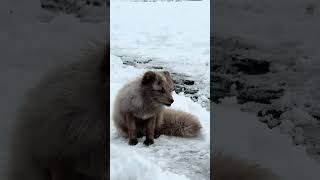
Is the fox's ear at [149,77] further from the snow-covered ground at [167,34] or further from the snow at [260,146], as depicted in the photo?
the snow at [260,146]

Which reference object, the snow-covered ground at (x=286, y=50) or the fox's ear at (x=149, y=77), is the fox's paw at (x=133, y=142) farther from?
the snow-covered ground at (x=286, y=50)

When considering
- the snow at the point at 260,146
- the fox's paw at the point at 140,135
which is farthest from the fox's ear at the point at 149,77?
the snow at the point at 260,146

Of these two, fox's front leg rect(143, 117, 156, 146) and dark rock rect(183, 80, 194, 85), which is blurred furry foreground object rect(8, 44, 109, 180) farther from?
dark rock rect(183, 80, 194, 85)

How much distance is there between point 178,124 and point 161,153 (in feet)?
0.54

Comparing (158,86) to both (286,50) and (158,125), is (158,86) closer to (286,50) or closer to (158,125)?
(158,125)

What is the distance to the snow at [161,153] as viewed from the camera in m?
2.09

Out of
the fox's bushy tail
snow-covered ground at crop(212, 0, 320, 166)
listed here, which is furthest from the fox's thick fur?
snow-covered ground at crop(212, 0, 320, 166)

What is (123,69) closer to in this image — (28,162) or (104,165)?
(104,165)

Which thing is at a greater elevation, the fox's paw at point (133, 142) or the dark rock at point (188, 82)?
the dark rock at point (188, 82)

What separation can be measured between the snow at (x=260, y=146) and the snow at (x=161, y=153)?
8 centimetres

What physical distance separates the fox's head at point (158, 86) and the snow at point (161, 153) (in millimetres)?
44

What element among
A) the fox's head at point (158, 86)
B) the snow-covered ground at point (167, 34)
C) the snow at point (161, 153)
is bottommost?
the snow at point (161, 153)

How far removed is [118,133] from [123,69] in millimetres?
310

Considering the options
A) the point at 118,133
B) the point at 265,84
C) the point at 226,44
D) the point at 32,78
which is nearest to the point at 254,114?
the point at 265,84
